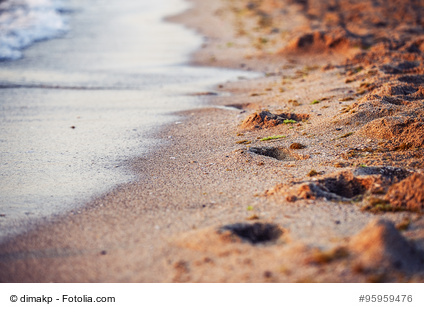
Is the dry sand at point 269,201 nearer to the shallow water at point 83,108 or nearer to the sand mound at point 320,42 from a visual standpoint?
Answer: the shallow water at point 83,108

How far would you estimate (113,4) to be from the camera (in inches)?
981

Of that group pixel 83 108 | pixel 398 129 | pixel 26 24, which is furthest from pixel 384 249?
pixel 26 24

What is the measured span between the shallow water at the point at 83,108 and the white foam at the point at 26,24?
625 mm

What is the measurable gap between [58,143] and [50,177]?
134 centimetres

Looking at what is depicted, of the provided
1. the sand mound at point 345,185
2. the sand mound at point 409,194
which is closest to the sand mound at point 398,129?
the sand mound at point 345,185

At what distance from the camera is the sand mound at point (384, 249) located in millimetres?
3371

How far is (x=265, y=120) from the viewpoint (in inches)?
283

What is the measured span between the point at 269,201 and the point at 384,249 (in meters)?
1.46

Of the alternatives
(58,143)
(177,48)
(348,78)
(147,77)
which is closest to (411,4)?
(177,48)

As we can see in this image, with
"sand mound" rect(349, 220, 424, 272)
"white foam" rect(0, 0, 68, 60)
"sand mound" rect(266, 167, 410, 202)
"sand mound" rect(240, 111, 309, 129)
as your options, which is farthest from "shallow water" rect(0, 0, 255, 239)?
"sand mound" rect(349, 220, 424, 272)

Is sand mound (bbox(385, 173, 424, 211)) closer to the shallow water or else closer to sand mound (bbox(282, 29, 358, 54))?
the shallow water

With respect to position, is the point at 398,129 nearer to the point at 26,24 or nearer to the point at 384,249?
the point at 384,249

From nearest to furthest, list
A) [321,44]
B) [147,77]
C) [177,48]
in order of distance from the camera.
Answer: [147,77], [321,44], [177,48]
